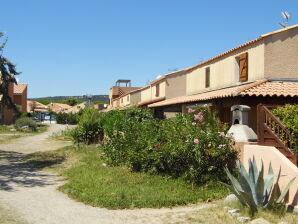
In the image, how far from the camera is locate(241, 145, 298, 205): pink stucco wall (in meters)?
7.00

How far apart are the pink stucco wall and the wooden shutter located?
25.6 feet

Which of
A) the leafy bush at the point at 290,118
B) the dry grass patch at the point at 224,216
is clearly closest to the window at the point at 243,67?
the leafy bush at the point at 290,118

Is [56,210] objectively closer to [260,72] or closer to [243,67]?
[260,72]

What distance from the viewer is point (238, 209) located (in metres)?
7.13

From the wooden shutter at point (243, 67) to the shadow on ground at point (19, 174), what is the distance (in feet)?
30.1

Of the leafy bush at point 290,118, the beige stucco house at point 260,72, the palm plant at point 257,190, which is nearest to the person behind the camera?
the palm plant at point 257,190

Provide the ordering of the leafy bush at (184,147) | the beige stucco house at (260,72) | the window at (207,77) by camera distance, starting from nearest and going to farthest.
→ 1. the leafy bush at (184,147)
2. the beige stucco house at (260,72)
3. the window at (207,77)

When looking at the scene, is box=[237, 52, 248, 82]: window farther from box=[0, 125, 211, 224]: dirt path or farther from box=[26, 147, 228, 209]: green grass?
box=[0, 125, 211, 224]: dirt path

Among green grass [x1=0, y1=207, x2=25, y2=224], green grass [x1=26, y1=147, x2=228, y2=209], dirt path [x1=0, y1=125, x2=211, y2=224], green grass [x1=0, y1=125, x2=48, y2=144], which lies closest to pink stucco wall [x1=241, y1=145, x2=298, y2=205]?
green grass [x1=26, y1=147, x2=228, y2=209]

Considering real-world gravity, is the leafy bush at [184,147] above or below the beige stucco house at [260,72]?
below

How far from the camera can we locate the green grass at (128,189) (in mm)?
8312

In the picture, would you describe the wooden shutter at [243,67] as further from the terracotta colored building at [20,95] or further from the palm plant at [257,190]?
the terracotta colored building at [20,95]

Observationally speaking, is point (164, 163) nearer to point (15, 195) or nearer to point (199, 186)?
point (199, 186)

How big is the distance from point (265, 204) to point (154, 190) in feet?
10.3
